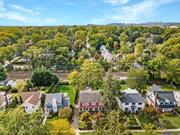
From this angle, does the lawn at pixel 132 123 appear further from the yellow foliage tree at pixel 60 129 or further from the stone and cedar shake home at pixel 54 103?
the yellow foliage tree at pixel 60 129

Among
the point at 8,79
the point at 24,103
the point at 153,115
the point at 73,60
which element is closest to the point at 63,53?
the point at 73,60

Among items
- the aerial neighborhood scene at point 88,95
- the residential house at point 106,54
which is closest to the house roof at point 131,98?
the aerial neighborhood scene at point 88,95

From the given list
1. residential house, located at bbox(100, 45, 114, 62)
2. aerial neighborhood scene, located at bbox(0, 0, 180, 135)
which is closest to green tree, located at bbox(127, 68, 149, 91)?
aerial neighborhood scene, located at bbox(0, 0, 180, 135)

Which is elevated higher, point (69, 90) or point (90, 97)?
point (90, 97)

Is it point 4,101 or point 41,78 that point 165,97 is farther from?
point 4,101

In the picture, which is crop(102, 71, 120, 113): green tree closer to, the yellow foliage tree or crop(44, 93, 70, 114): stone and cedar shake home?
crop(44, 93, 70, 114): stone and cedar shake home

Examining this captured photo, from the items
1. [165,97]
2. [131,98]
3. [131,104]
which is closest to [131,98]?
[131,98]

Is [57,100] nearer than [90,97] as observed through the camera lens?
No
